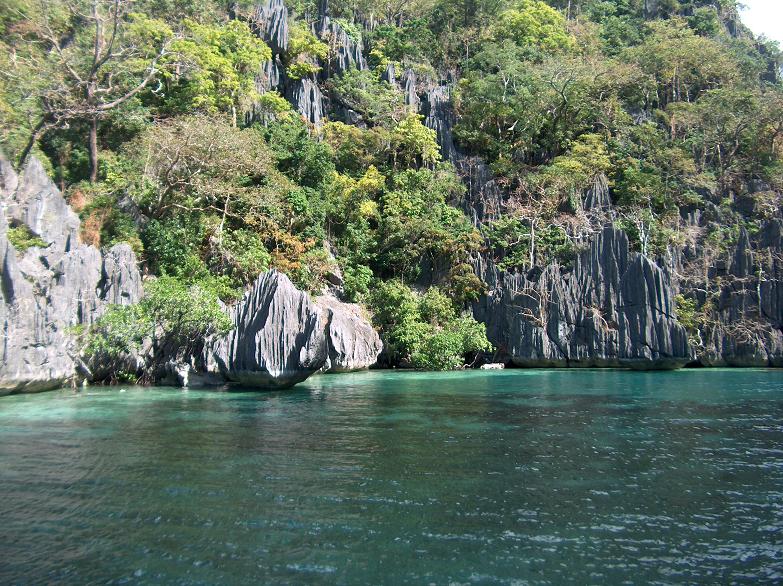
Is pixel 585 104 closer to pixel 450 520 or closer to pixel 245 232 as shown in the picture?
pixel 245 232

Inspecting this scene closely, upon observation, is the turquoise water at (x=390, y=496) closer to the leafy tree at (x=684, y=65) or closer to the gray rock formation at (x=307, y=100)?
the gray rock formation at (x=307, y=100)

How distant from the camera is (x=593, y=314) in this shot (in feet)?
99.0

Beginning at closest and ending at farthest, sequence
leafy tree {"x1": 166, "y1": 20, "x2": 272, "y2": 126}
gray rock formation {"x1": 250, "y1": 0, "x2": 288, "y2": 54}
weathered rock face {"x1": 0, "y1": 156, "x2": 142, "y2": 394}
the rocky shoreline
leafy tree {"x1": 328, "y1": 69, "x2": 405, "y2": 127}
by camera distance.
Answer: weathered rock face {"x1": 0, "y1": 156, "x2": 142, "y2": 394} < the rocky shoreline < leafy tree {"x1": 166, "y1": 20, "x2": 272, "y2": 126} < leafy tree {"x1": 328, "y1": 69, "x2": 405, "y2": 127} < gray rock formation {"x1": 250, "y1": 0, "x2": 288, "y2": 54}

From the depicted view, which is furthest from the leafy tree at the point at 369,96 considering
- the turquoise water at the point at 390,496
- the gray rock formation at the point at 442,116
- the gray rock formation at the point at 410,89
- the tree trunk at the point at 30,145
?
the turquoise water at the point at 390,496

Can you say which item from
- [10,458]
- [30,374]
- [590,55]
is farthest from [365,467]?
[590,55]

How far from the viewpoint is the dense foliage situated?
90.2 feet

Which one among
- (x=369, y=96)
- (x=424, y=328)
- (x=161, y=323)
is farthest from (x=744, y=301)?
(x=161, y=323)

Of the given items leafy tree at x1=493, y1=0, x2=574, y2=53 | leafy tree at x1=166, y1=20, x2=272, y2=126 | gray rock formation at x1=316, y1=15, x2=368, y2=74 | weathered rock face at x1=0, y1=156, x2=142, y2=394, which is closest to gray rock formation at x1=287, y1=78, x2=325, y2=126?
leafy tree at x1=166, y1=20, x2=272, y2=126

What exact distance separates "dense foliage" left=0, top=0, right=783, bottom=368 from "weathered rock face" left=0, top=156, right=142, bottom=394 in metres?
1.21

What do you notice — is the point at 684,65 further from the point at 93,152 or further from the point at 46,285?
the point at 46,285

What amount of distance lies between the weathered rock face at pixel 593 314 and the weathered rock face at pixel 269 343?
563 inches

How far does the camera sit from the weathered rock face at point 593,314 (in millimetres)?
29000

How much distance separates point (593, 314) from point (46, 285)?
2458 centimetres

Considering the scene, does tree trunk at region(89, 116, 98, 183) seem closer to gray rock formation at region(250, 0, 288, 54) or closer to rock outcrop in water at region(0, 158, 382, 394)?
rock outcrop in water at region(0, 158, 382, 394)
